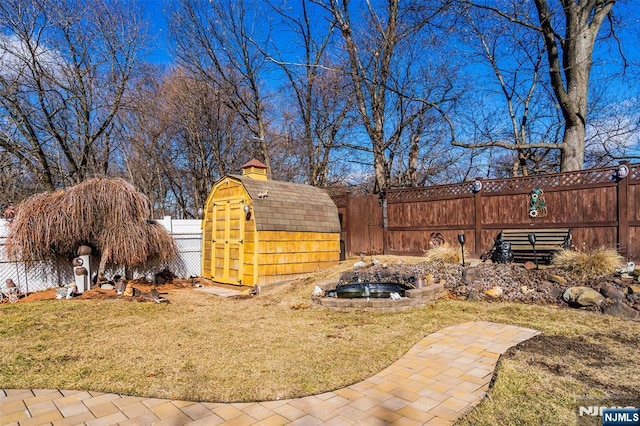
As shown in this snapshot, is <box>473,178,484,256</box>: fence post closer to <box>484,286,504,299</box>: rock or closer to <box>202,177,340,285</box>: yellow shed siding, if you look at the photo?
<box>484,286,504,299</box>: rock

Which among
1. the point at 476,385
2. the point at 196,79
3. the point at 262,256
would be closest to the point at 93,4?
the point at 196,79

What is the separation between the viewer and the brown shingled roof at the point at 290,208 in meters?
9.52

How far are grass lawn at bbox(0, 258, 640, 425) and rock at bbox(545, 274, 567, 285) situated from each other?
0.89 m

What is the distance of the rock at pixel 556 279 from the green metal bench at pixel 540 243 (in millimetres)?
1412

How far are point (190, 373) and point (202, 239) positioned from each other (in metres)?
8.29

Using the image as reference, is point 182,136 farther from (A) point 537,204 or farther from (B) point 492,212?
(A) point 537,204

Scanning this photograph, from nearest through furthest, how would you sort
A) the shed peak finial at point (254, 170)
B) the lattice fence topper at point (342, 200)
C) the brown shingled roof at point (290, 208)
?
the brown shingled roof at point (290, 208) → the shed peak finial at point (254, 170) → the lattice fence topper at point (342, 200)

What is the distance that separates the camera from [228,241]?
10242 mm

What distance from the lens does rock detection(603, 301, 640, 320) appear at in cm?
542

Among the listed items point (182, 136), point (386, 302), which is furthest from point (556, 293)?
point (182, 136)

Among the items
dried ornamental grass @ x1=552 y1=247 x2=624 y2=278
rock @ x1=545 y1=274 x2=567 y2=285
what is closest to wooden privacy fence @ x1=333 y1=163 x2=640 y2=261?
dried ornamental grass @ x1=552 y1=247 x2=624 y2=278

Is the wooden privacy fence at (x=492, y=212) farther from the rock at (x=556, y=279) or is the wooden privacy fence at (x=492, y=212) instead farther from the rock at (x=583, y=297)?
the rock at (x=583, y=297)

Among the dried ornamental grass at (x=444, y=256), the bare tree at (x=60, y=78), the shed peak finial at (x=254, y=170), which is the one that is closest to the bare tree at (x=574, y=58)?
the dried ornamental grass at (x=444, y=256)

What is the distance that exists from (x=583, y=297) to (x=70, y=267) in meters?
10.6
